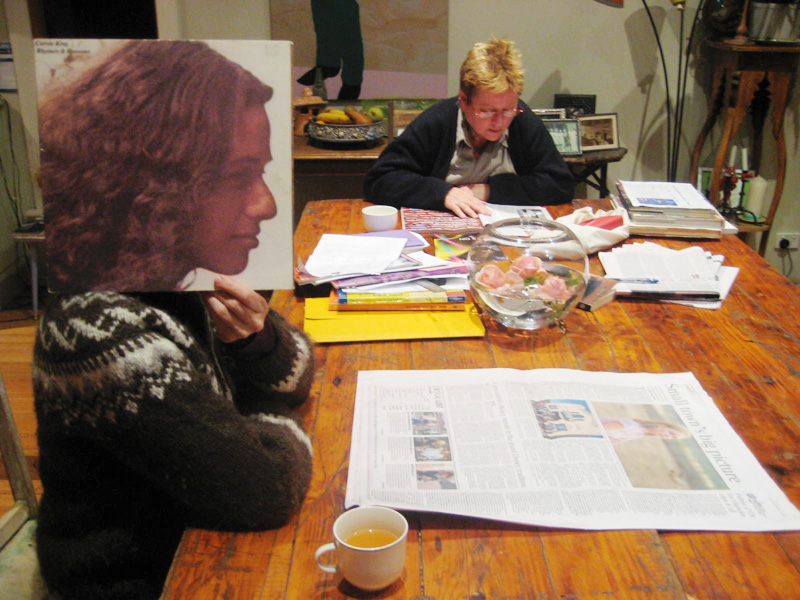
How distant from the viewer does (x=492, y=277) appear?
1.23 meters

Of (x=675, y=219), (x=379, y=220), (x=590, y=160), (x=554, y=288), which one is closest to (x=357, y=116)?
(x=590, y=160)

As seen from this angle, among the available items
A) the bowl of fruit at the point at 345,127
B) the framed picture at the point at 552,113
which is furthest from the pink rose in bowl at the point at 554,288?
the framed picture at the point at 552,113

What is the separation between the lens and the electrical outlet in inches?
142

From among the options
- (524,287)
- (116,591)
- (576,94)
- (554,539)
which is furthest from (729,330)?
(576,94)

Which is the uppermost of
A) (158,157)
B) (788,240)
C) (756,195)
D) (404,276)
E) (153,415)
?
(158,157)

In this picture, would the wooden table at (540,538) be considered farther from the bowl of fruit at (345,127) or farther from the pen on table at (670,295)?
the bowl of fruit at (345,127)

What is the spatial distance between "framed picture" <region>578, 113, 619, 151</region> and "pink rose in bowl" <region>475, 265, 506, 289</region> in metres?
2.21

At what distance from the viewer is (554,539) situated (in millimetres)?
729

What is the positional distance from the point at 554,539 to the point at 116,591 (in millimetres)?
556

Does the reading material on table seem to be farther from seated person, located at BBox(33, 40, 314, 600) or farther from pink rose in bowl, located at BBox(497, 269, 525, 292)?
seated person, located at BBox(33, 40, 314, 600)

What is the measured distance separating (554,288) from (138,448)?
807 millimetres

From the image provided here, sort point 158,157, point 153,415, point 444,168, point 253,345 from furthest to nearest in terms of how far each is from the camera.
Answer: point 444,168 < point 253,345 < point 158,157 < point 153,415

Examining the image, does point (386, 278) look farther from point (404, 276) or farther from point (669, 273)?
point (669, 273)

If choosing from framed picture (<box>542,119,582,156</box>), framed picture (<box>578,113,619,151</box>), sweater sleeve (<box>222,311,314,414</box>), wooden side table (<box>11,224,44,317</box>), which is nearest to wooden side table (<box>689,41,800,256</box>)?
framed picture (<box>578,113,619,151</box>)
